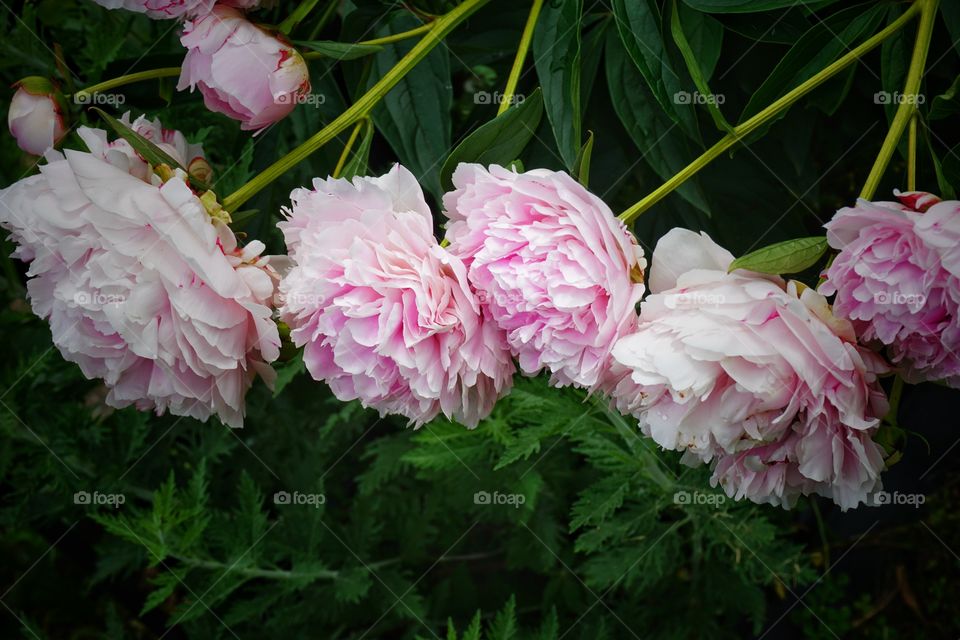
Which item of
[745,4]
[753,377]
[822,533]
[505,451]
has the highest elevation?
[745,4]

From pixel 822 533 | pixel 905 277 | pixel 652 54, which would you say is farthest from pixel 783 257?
pixel 822 533

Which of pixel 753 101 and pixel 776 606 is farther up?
pixel 753 101

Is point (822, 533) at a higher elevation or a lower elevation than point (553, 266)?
lower

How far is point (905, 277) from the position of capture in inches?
15.2

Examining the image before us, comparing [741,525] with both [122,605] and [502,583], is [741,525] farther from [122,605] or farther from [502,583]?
[122,605]

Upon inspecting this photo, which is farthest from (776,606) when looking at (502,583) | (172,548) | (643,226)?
(172,548)

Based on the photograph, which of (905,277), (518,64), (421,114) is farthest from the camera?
(421,114)

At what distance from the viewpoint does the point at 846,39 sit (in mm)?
523

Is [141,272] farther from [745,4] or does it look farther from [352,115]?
[745,4]

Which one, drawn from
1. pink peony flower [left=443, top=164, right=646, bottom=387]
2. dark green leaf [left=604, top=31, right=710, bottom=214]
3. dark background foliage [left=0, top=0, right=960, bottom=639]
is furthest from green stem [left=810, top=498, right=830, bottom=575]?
pink peony flower [left=443, top=164, right=646, bottom=387]

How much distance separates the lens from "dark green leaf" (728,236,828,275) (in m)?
0.41

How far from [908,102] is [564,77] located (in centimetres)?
20

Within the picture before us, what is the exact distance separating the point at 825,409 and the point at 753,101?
21 centimetres

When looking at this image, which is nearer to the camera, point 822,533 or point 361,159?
point 361,159
